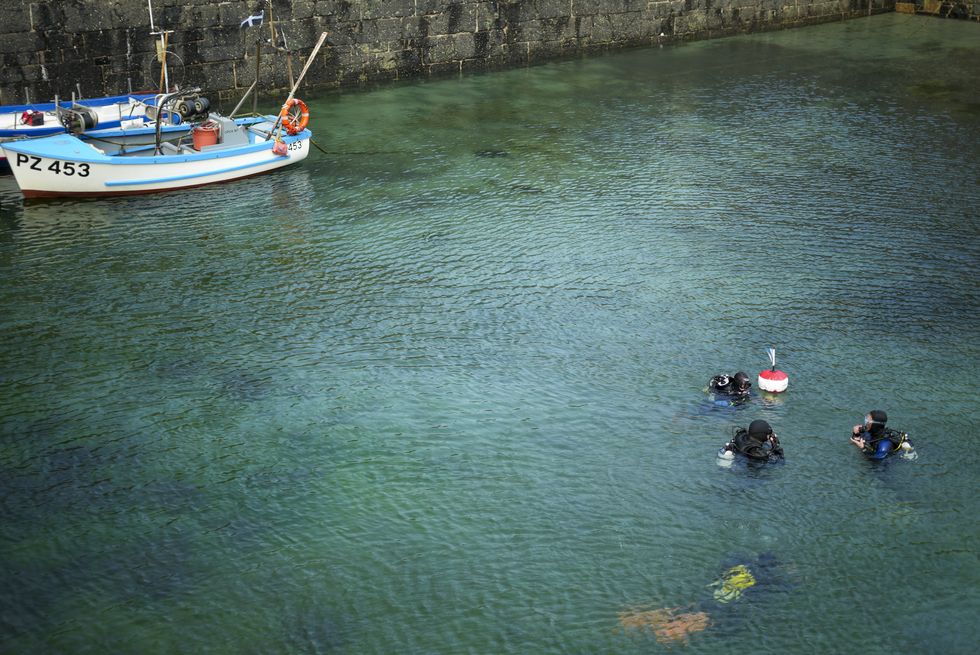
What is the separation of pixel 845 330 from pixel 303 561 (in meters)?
7.68

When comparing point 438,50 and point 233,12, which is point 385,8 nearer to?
point 438,50

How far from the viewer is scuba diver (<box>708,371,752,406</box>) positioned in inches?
468

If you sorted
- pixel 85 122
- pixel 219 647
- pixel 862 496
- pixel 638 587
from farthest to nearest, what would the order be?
pixel 85 122
pixel 862 496
pixel 638 587
pixel 219 647

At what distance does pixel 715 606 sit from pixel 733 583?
14.8 inches

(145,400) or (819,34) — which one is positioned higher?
(819,34)

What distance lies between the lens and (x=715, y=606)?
8.99 metres

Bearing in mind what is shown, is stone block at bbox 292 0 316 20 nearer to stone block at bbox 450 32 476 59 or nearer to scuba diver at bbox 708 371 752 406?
stone block at bbox 450 32 476 59

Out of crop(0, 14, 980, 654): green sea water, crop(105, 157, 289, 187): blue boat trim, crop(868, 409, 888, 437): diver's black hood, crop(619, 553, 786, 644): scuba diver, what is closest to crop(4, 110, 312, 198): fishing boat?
crop(105, 157, 289, 187): blue boat trim

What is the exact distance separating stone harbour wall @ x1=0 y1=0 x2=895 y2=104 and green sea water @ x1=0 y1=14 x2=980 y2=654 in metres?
3.76

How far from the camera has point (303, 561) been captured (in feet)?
31.6

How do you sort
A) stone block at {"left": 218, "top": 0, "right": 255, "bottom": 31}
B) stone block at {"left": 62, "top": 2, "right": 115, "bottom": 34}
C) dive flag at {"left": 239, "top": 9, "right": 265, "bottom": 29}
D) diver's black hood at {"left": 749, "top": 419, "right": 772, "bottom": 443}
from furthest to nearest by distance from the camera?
stone block at {"left": 218, "top": 0, "right": 255, "bottom": 31} < stone block at {"left": 62, "top": 2, "right": 115, "bottom": 34} < dive flag at {"left": 239, "top": 9, "right": 265, "bottom": 29} < diver's black hood at {"left": 749, "top": 419, "right": 772, "bottom": 443}

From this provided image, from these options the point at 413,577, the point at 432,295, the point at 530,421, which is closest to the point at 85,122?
the point at 432,295

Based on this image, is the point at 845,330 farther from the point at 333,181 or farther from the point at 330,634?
the point at 333,181

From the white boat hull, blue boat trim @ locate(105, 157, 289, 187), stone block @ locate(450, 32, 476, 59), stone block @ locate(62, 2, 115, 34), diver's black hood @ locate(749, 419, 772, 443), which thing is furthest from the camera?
stone block @ locate(450, 32, 476, 59)
